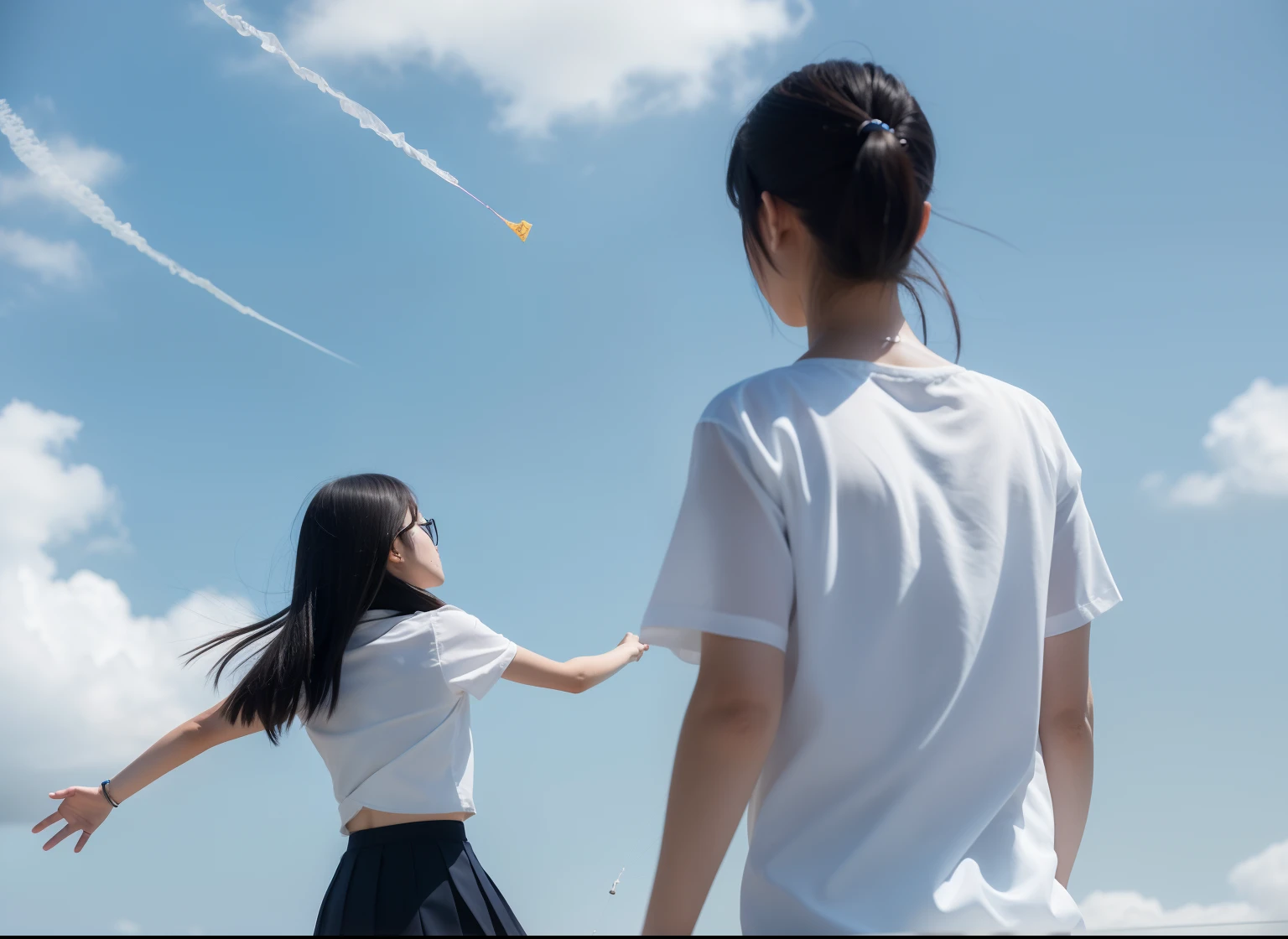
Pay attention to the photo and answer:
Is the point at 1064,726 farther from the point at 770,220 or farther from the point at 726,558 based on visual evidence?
the point at 770,220

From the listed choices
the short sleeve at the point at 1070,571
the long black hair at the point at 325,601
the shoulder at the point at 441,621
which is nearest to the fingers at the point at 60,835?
the long black hair at the point at 325,601

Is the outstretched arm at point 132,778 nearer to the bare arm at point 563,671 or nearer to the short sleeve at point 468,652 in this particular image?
the short sleeve at point 468,652

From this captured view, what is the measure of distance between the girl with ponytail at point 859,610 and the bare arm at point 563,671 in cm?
313

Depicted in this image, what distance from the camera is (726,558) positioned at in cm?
141

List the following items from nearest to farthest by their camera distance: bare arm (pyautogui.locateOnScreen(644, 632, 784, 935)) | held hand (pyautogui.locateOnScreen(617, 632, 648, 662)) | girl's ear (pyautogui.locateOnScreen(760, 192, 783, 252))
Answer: bare arm (pyautogui.locateOnScreen(644, 632, 784, 935)) < girl's ear (pyautogui.locateOnScreen(760, 192, 783, 252)) < held hand (pyautogui.locateOnScreen(617, 632, 648, 662))

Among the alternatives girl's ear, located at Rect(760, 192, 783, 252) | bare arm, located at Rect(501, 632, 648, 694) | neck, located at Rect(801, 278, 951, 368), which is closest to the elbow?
neck, located at Rect(801, 278, 951, 368)

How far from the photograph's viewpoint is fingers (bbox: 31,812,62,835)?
3.58m

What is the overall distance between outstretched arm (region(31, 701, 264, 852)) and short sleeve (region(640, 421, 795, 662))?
10.2 ft

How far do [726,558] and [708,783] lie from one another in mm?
314

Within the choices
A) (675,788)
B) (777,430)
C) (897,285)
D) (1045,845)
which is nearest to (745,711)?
(675,788)

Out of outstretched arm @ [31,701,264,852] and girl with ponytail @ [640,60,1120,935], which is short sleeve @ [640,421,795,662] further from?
outstretched arm @ [31,701,264,852]

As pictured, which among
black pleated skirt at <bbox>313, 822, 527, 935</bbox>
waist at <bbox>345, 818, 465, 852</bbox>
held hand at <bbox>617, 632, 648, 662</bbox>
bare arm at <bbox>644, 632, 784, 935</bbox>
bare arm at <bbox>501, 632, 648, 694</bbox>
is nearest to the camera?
bare arm at <bbox>644, 632, 784, 935</bbox>

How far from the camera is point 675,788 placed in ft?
4.39

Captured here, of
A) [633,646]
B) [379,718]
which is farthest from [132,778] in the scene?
[633,646]
